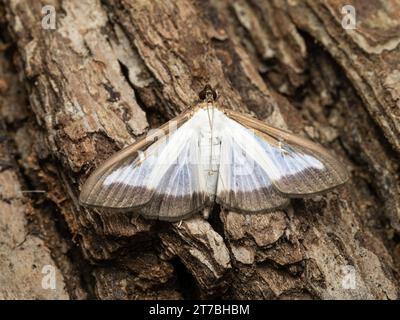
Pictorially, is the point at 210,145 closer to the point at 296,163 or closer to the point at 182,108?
the point at 182,108

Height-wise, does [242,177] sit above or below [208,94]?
below

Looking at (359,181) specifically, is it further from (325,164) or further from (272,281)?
(272,281)

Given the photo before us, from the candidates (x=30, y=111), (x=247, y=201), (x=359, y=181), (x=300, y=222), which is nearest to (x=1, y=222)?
(x=30, y=111)

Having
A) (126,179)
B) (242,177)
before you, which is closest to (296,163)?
(242,177)

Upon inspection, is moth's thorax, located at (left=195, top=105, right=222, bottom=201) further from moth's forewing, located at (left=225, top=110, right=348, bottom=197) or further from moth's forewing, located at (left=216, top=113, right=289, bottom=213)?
moth's forewing, located at (left=225, top=110, right=348, bottom=197)

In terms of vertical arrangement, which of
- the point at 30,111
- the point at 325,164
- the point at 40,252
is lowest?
the point at 40,252

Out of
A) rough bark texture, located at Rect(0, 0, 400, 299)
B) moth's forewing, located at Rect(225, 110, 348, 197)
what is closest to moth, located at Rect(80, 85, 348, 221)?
moth's forewing, located at Rect(225, 110, 348, 197)
